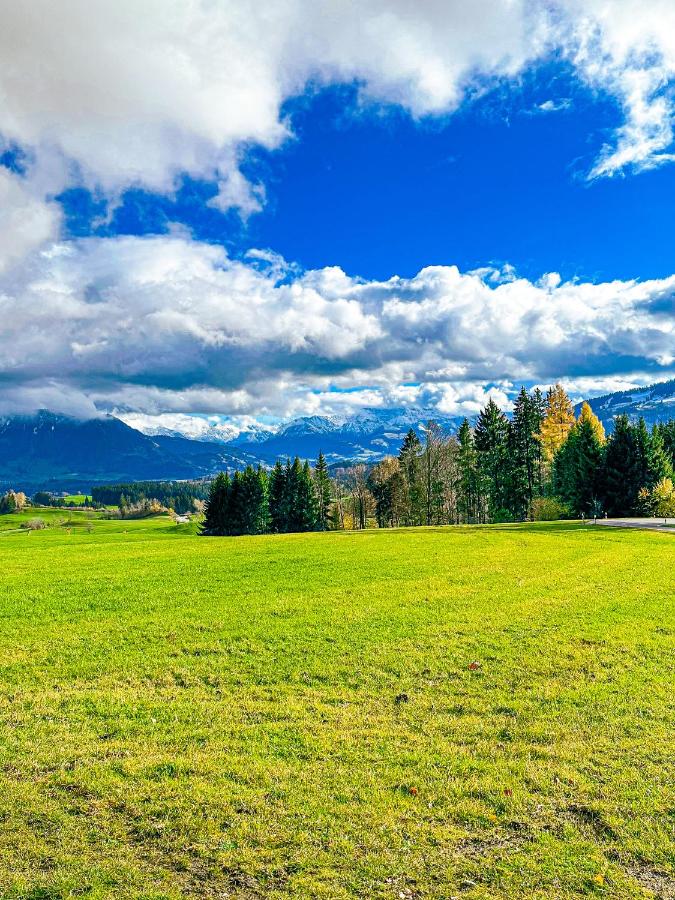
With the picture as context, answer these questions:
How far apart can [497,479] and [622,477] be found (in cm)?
1699

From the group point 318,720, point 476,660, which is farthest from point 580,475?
point 318,720

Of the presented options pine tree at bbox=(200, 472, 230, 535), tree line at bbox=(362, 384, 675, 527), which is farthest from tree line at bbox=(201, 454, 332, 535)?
tree line at bbox=(362, 384, 675, 527)

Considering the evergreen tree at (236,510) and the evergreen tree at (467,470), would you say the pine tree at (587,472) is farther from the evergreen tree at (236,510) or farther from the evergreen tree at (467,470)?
the evergreen tree at (236,510)

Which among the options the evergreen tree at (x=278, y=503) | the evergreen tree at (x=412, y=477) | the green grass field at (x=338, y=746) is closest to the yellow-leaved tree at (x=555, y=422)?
the evergreen tree at (x=412, y=477)

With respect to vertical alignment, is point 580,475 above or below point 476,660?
above

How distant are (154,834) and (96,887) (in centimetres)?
103

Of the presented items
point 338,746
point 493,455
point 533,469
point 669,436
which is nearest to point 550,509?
point 533,469

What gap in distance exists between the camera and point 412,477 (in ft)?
290

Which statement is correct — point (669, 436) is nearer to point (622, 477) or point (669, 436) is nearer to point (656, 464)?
point (656, 464)

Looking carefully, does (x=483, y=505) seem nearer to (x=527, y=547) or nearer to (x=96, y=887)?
(x=527, y=547)

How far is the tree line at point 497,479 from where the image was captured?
70.2 meters

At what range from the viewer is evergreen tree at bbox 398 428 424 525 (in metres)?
85.9

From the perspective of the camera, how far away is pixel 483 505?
8669 centimetres

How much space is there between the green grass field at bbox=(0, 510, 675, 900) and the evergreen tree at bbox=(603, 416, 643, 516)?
56.9 meters
